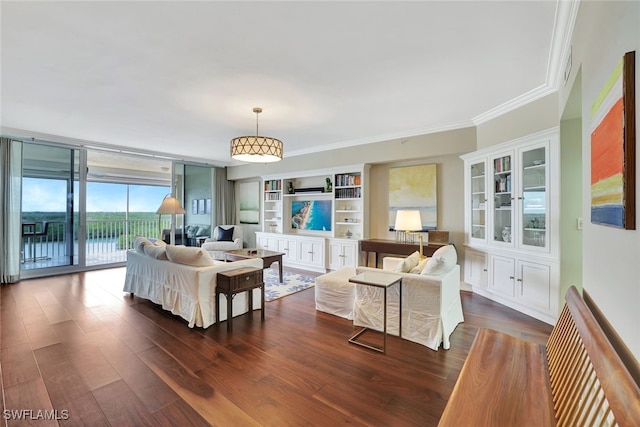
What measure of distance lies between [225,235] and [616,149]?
709cm

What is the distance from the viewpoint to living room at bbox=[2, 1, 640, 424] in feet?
3.53

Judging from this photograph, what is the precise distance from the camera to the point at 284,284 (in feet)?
15.9

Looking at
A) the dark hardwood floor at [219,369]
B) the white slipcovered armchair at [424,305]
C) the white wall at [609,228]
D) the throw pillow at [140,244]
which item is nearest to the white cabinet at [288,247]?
the dark hardwood floor at [219,369]

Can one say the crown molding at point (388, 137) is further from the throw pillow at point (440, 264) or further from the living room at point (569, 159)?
the throw pillow at point (440, 264)

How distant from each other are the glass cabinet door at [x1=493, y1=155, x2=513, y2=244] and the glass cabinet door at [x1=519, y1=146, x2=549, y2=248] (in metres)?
0.18

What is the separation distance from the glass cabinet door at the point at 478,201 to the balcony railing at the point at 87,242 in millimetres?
7364

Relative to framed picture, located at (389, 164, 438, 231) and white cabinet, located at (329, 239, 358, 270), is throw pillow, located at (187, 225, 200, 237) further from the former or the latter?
framed picture, located at (389, 164, 438, 231)

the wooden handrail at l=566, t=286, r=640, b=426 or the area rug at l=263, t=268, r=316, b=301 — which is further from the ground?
the wooden handrail at l=566, t=286, r=640, b=426

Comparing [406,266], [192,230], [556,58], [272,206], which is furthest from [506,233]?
[192,230]

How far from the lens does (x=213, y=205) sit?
782 cm

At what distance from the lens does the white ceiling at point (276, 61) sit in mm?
1962

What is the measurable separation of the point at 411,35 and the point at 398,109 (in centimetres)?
160

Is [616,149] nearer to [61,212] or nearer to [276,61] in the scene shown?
[276,61]

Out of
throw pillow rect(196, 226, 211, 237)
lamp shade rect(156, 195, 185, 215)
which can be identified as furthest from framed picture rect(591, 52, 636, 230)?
throw pillow rect(196, 226, 211, 237)
